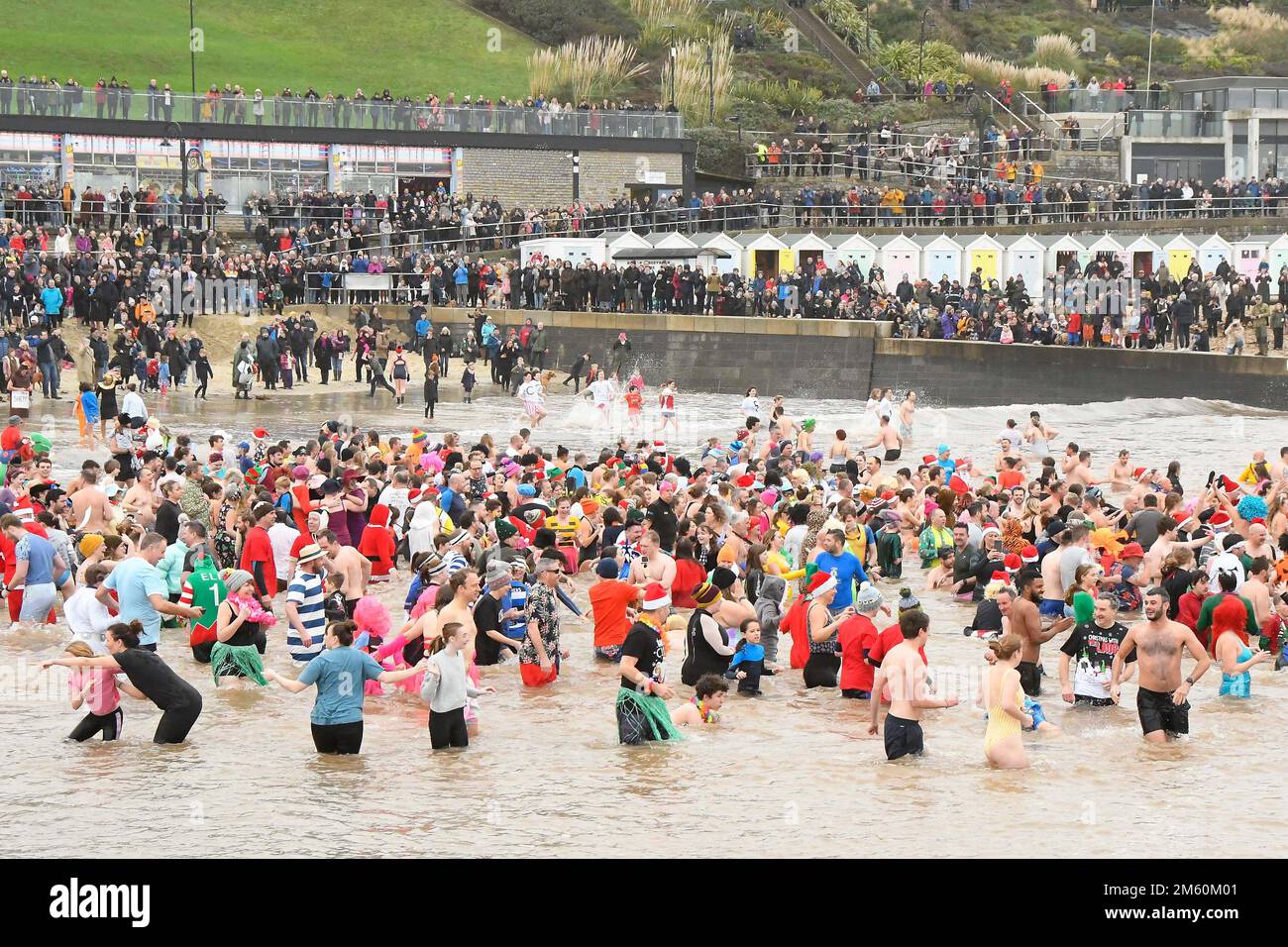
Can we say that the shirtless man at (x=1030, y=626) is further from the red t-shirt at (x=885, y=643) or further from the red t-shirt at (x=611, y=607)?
the red t-shirt at (x=611, y=607)

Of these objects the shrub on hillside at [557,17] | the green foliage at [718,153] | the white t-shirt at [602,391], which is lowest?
the white t-shirt at [602,391]

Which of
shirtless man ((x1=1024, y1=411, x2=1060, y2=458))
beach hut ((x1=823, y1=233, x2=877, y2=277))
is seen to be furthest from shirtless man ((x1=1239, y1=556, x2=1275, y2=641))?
beach hut ((x1=823, y1=233, x2=877, y2=277))

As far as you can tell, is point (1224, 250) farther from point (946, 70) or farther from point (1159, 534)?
point (946, 70)

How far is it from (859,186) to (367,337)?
19.4 metres

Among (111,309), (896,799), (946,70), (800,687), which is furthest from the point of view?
(946,70)

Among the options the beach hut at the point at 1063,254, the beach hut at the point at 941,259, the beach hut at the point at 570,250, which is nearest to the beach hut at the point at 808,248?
the beach hut at the point at 941,259

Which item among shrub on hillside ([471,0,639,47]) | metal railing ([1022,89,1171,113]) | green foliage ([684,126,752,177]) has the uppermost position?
shrub on hillside ([471,0,639,47])

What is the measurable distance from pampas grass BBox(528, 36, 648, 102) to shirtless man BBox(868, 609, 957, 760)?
50.1 metres

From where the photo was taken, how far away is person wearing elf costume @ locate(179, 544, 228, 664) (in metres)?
14.5

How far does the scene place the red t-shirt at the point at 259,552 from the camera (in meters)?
15.7

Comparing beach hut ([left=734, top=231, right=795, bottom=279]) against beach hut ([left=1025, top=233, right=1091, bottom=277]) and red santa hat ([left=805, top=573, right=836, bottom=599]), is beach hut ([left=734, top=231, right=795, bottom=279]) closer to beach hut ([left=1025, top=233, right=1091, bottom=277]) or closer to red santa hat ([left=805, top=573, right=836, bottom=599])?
beach hut ([left=1025, top=233, right=1091, bottom=277])

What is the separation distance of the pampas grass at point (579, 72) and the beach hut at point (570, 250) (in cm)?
1784

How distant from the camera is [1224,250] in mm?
38438

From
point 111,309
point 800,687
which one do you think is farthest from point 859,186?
point 800,687
